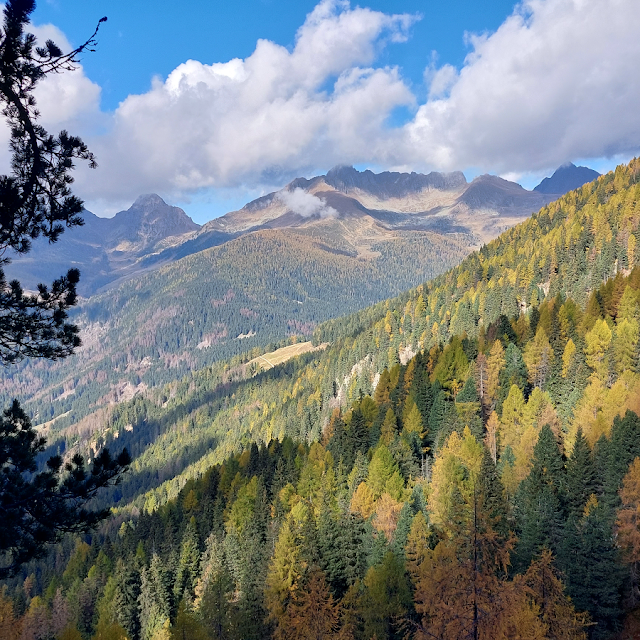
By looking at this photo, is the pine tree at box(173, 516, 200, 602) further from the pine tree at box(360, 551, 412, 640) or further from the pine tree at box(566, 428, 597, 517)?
the pine tree at box(566, 428, 597, 517)

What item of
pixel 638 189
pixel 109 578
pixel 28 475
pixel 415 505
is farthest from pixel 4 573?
pixel 638 189

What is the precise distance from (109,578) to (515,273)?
3946 inches

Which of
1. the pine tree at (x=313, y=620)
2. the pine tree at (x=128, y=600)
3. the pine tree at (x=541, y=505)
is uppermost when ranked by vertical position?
the pine tree at (x=541, y=505)

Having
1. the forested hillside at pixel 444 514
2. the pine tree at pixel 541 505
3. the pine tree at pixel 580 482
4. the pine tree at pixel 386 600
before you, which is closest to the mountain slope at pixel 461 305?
the forested hillside at pixel 444 514

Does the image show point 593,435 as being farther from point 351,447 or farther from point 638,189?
point 638,189

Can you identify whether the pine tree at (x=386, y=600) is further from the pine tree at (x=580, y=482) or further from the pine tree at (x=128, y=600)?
the pine tree at (x=128, y=600)

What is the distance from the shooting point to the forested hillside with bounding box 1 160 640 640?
31781 mm

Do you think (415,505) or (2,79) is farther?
(415,505)

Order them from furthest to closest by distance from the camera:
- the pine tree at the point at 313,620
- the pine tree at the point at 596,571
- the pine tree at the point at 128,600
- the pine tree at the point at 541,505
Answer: the pine tree at the point at 128,600 → the pine tree at the point at 541,505 → the pine tree at the point at 313,620 → the pine tree at the point at 596,571

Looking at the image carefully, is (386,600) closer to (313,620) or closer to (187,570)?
(313,620)

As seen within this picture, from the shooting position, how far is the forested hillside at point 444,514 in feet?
104

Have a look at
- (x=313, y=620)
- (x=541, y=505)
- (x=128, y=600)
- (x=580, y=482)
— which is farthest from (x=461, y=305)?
(x=313, y=620)

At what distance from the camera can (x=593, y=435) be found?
45469 mm

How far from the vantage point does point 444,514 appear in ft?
139
